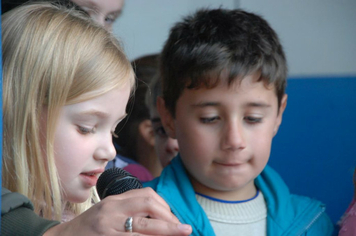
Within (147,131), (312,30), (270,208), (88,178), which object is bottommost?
(147,131)

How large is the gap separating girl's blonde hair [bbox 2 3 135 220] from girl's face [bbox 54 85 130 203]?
0.07ft

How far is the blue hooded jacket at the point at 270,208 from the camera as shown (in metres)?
1.62

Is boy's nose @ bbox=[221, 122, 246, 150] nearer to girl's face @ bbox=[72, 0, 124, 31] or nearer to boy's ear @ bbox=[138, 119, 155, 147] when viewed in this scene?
girl's face @ bbox=[72, 0, 124, 31]

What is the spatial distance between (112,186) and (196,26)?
92 centimetres

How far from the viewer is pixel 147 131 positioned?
8.47ft

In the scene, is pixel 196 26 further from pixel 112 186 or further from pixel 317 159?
pixel 317 159

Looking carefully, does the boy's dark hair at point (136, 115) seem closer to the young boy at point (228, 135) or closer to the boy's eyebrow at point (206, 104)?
the young boy at point (228, 135)

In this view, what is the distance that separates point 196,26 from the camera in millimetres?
1827

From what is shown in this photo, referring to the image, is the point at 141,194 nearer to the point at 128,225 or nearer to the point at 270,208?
the point at 128,225

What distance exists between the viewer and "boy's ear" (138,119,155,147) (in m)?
2.57

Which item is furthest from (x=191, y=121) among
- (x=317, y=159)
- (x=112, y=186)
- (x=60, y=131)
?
(x=317, y=159)

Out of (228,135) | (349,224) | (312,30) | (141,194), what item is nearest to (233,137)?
(228,135)

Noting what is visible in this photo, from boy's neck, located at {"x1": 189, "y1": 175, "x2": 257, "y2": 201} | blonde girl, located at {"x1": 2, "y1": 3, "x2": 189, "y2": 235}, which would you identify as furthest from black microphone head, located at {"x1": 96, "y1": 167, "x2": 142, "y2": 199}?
boy's neck, located at {"x1": 189, "y1": 175, "x2": 257, "y2": 201}

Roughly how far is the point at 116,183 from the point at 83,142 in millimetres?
303
